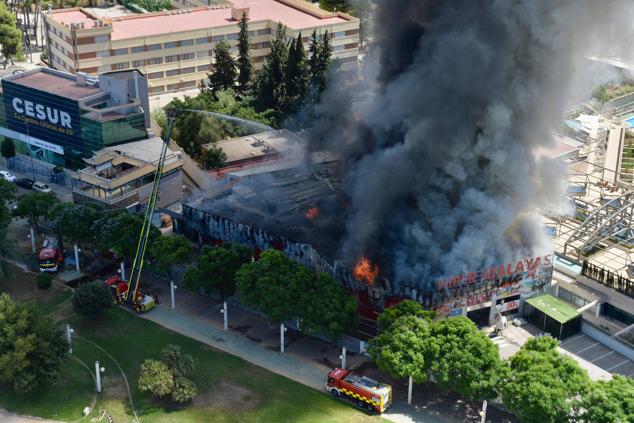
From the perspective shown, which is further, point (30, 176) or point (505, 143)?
point (30, 176)

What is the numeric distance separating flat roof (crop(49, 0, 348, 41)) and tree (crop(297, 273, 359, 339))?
64647 mm

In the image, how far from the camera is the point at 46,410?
178 ft

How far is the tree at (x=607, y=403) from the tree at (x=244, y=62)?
225 ft

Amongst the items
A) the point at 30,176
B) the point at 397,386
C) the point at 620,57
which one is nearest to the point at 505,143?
the point at 397,386

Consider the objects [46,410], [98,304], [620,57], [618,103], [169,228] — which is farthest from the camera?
[620,57]

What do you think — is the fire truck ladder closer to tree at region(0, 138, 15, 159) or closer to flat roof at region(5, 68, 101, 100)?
flat roof at region(5, 68, 101, 100)

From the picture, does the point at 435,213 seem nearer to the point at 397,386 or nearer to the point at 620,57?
the point at 397,386

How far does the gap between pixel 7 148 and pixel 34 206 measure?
19.7 m

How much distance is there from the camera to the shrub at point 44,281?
68.3m

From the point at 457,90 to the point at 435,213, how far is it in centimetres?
963

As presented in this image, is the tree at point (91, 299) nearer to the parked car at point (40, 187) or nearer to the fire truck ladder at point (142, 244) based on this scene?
the fire truck ladder at point (142, 244)

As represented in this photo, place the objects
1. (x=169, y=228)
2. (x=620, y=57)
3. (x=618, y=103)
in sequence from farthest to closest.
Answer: (x=620, y=57)
(x=618, y=103)
(x=169, y=228)

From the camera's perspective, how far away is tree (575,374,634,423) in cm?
4719

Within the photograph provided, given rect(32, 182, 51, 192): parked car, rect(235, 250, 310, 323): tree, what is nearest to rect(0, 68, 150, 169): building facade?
rect(32, 182, 51, 192): parked car
